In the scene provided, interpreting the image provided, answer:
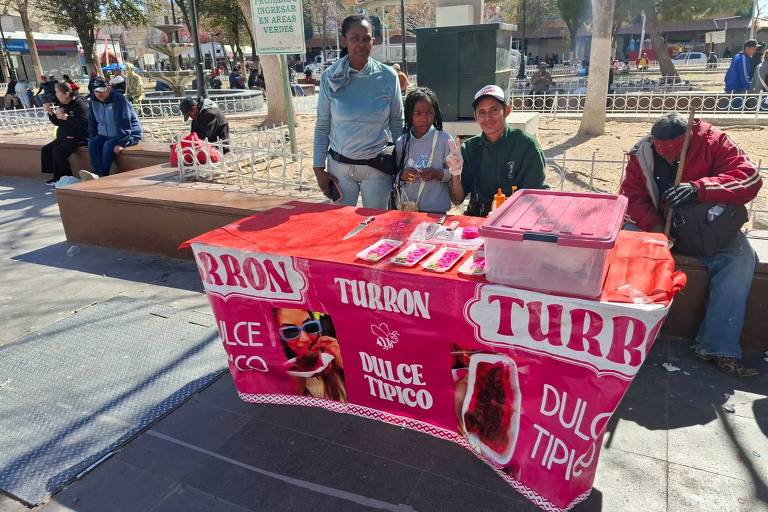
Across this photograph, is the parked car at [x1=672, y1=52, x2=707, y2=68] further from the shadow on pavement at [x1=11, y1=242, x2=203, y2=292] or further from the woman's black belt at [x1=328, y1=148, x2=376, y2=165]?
the shadow on pavement at [x1=11, y1=242, x2=203, y2=292]

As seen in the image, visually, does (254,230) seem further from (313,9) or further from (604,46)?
(313,9)

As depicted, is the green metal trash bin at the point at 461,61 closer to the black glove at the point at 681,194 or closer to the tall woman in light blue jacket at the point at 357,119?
the tall woman in light blue jacket at the point at 357,119

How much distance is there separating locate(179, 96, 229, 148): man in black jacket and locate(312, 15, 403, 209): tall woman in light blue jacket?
2.98 meters

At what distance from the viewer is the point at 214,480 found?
2484mm

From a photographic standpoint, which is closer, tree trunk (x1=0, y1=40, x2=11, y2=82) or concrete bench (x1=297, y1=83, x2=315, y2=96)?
concrete bench (x1=297, y1=83, x2=315, y2=96)

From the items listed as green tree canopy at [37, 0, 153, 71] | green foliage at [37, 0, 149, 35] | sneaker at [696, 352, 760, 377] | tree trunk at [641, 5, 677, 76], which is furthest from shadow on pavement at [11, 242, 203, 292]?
green foliage at [37, 0, 149, 35]

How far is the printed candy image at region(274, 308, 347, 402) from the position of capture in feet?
8.50

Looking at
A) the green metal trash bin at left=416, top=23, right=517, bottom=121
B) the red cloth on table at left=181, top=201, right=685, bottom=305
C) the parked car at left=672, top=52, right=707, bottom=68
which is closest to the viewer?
the red cloth on table at left=181, top=201, right=685, bottom=305

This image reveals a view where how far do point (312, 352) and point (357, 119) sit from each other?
5.50 feet

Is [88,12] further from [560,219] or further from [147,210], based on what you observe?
[560,219]

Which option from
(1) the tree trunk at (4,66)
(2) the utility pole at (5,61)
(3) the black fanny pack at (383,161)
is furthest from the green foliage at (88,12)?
(3) the black fanny pack at (383,161)

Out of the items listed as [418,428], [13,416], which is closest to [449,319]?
[418,428]

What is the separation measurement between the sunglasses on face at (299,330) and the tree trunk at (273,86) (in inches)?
401

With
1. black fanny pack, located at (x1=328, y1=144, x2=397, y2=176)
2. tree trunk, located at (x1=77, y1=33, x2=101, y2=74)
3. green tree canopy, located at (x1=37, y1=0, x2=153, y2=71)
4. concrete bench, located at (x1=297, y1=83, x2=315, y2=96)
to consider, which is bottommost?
black fanny pack, located at (x1=328, y1=144, x2=397, y2=176)
